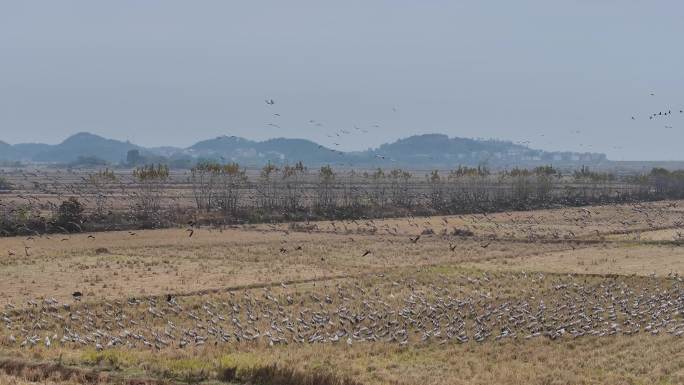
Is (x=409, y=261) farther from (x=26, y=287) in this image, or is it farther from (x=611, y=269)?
(x=26, y=287)

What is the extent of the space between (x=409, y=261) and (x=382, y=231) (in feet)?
83.5

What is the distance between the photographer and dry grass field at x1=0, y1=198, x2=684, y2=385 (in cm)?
2539

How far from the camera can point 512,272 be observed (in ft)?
165

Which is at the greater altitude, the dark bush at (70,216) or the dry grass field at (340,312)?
the dark bush at (70,216)

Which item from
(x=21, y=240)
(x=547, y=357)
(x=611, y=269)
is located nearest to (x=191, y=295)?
(x=547, y=357)

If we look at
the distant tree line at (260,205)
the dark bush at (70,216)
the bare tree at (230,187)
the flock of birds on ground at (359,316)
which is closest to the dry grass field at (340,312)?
the flock of birds on ground at (359,316)

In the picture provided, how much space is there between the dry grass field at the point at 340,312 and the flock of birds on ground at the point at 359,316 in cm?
11

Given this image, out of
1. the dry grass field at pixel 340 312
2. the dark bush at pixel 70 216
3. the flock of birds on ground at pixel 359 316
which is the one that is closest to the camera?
the dry grass field at pixel 340 312

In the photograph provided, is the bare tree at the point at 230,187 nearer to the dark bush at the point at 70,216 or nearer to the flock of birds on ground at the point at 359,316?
the dark bush at the point at 70,216

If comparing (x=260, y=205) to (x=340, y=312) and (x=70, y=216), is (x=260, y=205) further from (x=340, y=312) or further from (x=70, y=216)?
(x=340, y=312)

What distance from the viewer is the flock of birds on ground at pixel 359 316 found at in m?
31.1

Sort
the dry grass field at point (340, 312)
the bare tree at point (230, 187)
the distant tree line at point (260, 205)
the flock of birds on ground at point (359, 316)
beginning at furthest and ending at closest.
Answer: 1. the bare tree at point (230, 187)
2. the distant tree line at point (260, 205)
3. the flock of birds on ground at point (359, 316)
4. the dry grass field at point (340, 312)

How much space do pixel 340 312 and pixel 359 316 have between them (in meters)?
1.00

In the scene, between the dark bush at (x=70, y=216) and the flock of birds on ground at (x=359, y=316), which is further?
the dark bush at (x=70, y=216)
